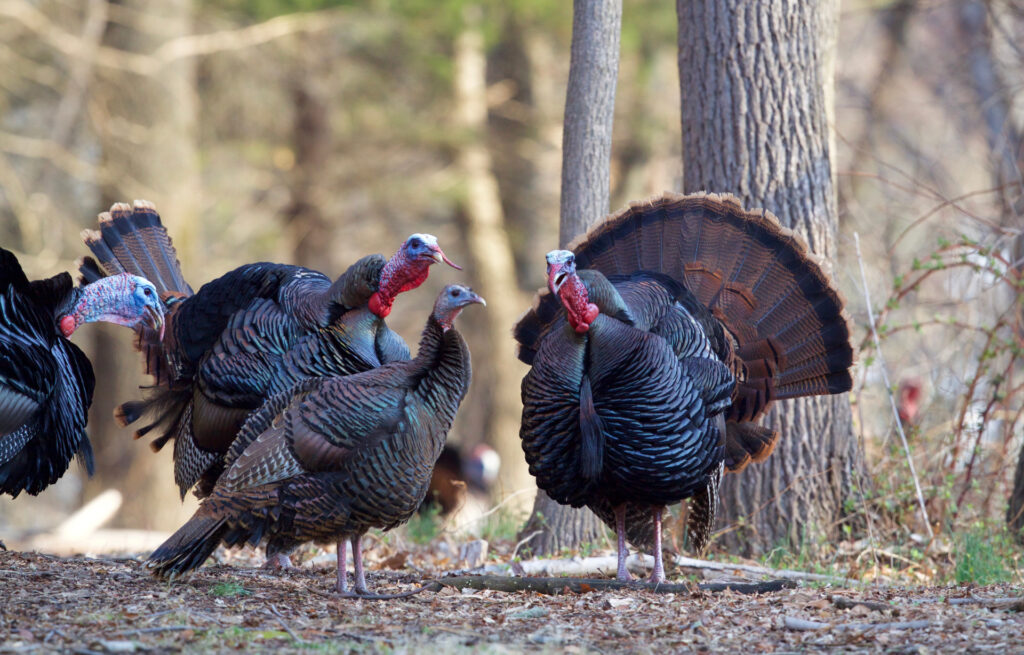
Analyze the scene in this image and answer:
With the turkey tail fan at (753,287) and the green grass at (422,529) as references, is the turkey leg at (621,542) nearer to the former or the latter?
the turkey tail fan at (753,287)

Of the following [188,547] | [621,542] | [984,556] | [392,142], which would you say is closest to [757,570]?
[621,542]

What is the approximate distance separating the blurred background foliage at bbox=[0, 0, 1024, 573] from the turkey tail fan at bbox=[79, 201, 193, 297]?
4.11 m

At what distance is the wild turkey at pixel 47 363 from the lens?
4855 mm

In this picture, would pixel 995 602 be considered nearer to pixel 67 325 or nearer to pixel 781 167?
pixel 781 167

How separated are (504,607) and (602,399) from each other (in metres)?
1.01

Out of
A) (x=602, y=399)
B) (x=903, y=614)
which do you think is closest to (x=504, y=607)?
(x=602, y=399)

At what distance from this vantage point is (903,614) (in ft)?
12.3

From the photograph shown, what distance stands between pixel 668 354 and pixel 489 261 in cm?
834

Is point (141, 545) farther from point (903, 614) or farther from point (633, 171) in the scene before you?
point (633, 171)

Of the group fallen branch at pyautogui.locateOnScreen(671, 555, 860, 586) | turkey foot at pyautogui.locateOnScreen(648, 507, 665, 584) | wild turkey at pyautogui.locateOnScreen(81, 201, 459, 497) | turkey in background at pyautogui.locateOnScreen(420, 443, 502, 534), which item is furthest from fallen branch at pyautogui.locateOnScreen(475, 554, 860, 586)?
turkey in background at pyautogui.locateOnScreen(420, 443, 502, 534)

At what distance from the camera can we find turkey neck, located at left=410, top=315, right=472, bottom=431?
427cm

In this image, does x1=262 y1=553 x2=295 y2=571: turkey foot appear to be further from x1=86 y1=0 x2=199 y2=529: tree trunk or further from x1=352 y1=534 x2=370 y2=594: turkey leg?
x1=86 y1=0 x2=199 y2=529: tree trunk

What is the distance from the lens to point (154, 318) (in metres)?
5.48

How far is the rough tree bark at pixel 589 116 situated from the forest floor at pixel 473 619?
6.00ft
